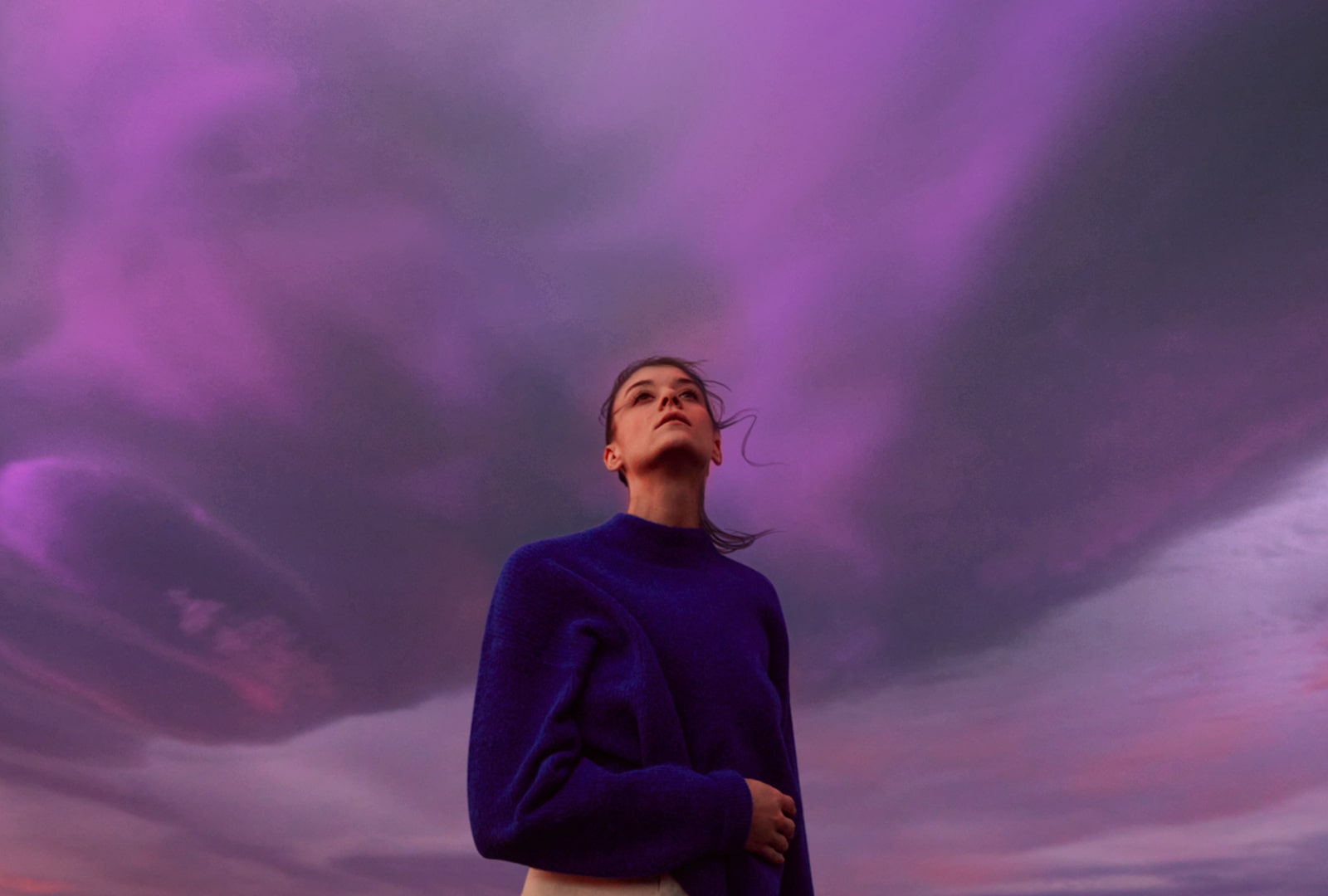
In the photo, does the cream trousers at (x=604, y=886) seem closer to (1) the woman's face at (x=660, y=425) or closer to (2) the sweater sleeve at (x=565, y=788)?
(2) the sweater sleeve at (x=565, y=788)

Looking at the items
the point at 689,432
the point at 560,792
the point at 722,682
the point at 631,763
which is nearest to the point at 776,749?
the point at 722,682

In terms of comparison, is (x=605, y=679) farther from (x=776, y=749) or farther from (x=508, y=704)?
(x=776, y=749)

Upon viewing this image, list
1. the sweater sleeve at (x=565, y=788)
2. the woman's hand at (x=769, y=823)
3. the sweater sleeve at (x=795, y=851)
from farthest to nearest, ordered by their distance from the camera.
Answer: the sweater sleeve at (x=795, y=851) → the woman's hand at (x=769, y=823) → the sweater sleeve at (x=565, y=788)

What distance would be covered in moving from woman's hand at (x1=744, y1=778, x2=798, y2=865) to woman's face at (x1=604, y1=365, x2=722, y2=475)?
3.85ft

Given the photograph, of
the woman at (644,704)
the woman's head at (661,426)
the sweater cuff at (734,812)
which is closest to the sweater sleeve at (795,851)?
the woman at (644,704)

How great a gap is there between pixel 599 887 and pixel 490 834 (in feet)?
1.13

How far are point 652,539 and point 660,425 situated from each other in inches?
16.2

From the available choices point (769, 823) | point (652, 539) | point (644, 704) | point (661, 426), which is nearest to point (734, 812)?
point (769, 823)

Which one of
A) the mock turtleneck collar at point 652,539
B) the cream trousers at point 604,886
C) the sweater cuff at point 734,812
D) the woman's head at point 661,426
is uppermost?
the woman's head at point 661,426

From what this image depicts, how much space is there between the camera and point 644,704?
311cm

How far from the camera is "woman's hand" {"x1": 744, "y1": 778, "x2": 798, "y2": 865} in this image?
9.93 feet

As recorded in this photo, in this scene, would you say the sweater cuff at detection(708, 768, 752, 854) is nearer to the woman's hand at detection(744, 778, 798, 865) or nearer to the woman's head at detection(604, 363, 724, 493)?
the woman's hand at detection(744, 778, 798, 865)

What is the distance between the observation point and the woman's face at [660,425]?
12.3ft

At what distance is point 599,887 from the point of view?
2.97 metres
